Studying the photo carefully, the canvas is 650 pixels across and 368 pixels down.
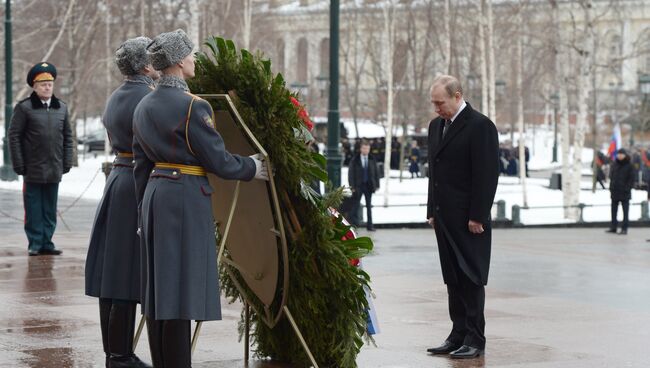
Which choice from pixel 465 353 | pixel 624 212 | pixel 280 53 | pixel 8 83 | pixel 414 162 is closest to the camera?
pixel 465 353

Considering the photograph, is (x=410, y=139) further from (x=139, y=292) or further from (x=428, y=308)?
(x=139, y=292)

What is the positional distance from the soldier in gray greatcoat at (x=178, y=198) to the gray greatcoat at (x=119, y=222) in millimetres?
710

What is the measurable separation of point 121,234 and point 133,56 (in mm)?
1058

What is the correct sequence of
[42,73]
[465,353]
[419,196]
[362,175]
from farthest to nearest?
[419,196] < [362,175] < [42,73] < [465,353]

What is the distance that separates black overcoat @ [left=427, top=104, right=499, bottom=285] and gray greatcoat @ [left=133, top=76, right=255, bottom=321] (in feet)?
7.55

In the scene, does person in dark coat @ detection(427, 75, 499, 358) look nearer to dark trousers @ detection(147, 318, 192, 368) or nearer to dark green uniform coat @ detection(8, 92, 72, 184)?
dark trousers @ detection(147, 318, 192, 368)

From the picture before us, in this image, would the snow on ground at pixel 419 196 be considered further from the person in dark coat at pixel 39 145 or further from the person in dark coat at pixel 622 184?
the person in dark coat at pixel 39 145

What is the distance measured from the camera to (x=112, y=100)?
26.5 feet

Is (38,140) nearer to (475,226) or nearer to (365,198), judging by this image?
(475,226)

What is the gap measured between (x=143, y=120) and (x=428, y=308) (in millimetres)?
5097

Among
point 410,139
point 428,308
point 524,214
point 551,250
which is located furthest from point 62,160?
point 410,139

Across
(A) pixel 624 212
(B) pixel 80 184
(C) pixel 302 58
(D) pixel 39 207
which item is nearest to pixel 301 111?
(D) pixel 39 207

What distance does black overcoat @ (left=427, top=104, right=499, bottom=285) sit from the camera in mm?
Answer: 8914

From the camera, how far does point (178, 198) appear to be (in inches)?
277
